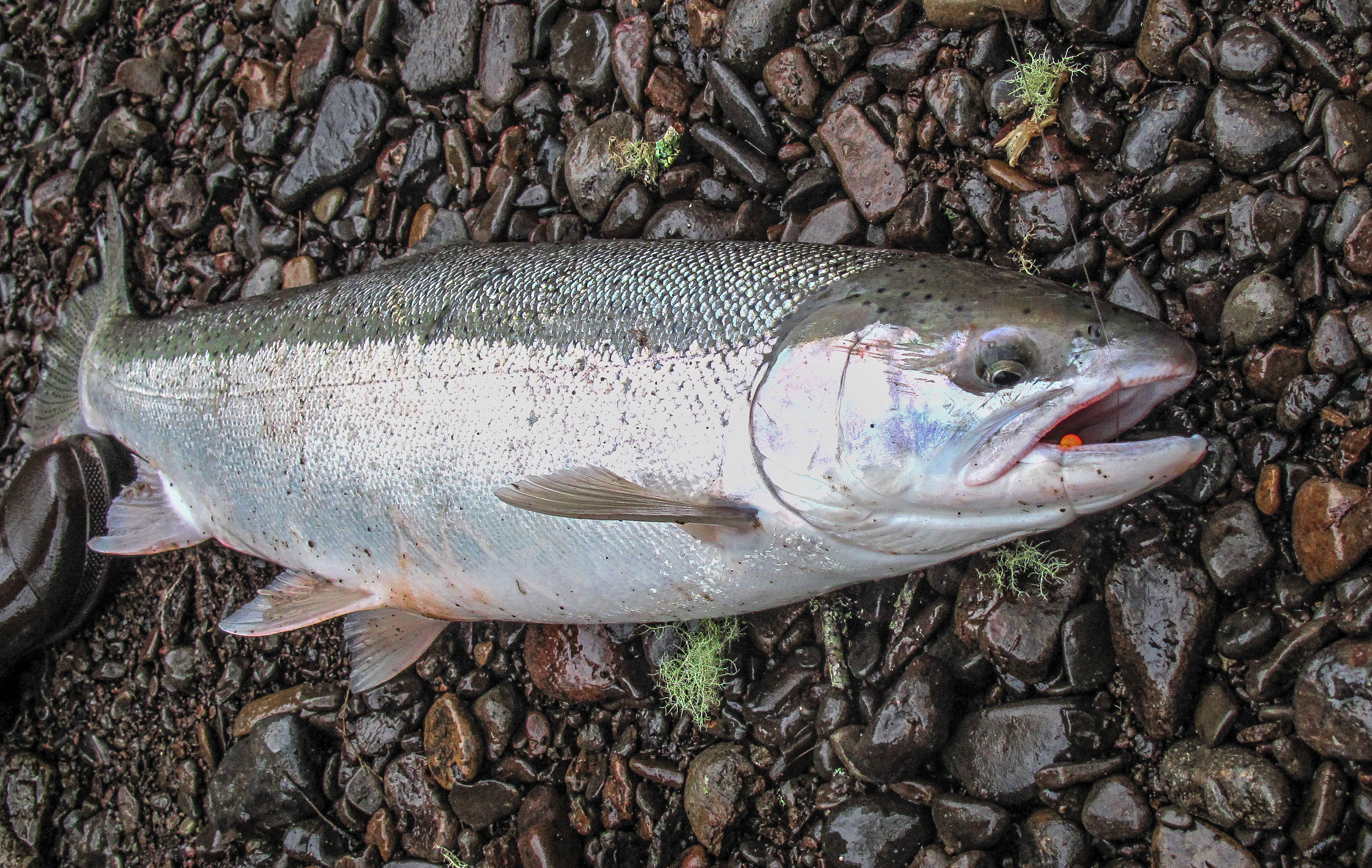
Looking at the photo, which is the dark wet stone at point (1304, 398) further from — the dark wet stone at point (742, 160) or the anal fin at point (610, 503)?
the dark wet stone at point (742, 160)

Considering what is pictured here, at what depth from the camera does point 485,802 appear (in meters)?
2.99

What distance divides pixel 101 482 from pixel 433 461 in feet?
7.70

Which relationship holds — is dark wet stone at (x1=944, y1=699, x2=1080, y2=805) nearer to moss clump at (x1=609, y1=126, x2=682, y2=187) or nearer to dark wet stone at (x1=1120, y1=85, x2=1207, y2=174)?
dark wet stone at (x1=1120, y1=85, x2=1207, y2=174)

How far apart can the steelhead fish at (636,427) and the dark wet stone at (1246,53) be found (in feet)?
3.16

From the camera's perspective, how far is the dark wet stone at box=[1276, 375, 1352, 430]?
2236mm

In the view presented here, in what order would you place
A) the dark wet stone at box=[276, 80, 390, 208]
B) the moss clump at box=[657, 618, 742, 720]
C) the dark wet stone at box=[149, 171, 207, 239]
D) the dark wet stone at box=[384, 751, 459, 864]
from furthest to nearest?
the dark wet stone at box=[149, 171, 207, 239] < the dark wet stone at box=[276, 80, 390, 208] < the dark wet stone at box=[384, 751, 459, 864] < the moss clump at box=[657, 618, 742, 720]

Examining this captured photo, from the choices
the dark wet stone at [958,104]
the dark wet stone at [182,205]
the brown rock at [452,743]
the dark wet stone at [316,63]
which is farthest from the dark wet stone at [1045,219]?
the dark wet stone at [182,205]

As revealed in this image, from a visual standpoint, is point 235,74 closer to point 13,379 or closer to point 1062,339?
point 13,379

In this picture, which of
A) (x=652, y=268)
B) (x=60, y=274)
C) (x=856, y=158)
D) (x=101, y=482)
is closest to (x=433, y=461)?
(x=652, y=268)

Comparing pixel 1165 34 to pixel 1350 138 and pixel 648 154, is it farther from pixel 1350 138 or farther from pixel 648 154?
pixel 648 154

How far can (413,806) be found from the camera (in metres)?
3.13

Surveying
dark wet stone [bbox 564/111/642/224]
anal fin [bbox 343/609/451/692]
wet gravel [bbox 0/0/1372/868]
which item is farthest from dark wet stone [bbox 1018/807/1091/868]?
dark wet stone [bbox 564/111/642/224]

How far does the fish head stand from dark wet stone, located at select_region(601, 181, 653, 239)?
44.8 inches

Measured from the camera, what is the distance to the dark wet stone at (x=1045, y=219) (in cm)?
258
